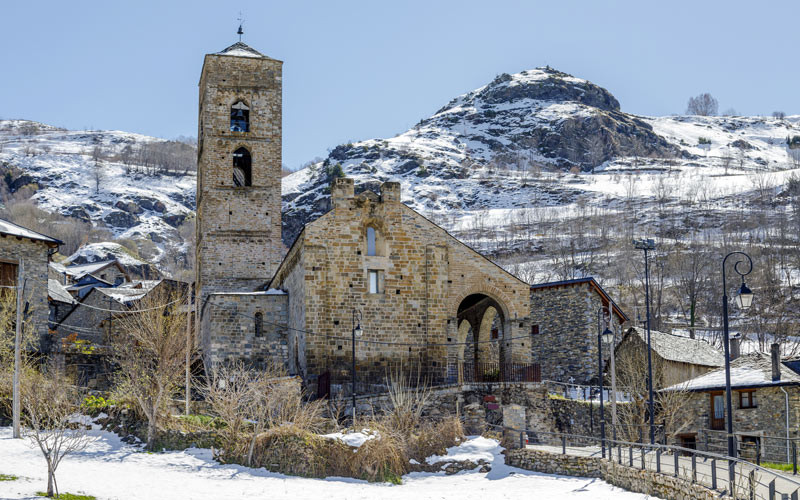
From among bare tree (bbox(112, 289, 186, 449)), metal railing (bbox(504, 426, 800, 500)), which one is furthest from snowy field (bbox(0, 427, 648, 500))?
bare tree (bbox(112, 289, 186, 449))

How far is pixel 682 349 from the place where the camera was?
49281 mm

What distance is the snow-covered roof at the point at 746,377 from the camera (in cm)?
4069

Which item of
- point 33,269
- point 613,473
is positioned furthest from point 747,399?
point 33,269

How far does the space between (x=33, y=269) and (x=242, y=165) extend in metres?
14.1

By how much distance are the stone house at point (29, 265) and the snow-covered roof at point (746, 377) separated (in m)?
29.8

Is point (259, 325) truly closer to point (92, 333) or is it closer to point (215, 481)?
point (215, 481)

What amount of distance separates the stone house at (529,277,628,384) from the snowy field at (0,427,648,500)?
16833mm

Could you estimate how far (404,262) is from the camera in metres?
39.7

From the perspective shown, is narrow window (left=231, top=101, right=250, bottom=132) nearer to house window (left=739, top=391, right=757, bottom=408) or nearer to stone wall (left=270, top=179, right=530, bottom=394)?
stone wall (left=270, top=179, right=530, bottom=394)

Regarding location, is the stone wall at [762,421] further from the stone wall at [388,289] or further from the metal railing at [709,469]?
the metal railing at [709,469]

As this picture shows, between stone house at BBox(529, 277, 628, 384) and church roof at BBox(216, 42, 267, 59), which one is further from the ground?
church roof at BBox(216, 42, 267, 59)

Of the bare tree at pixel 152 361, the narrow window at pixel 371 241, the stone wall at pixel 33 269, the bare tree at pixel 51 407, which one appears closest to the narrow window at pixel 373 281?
the narrow window at pixel 371 241

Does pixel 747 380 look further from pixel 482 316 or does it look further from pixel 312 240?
pixel 312 240

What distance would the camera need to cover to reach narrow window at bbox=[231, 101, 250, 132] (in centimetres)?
5162
